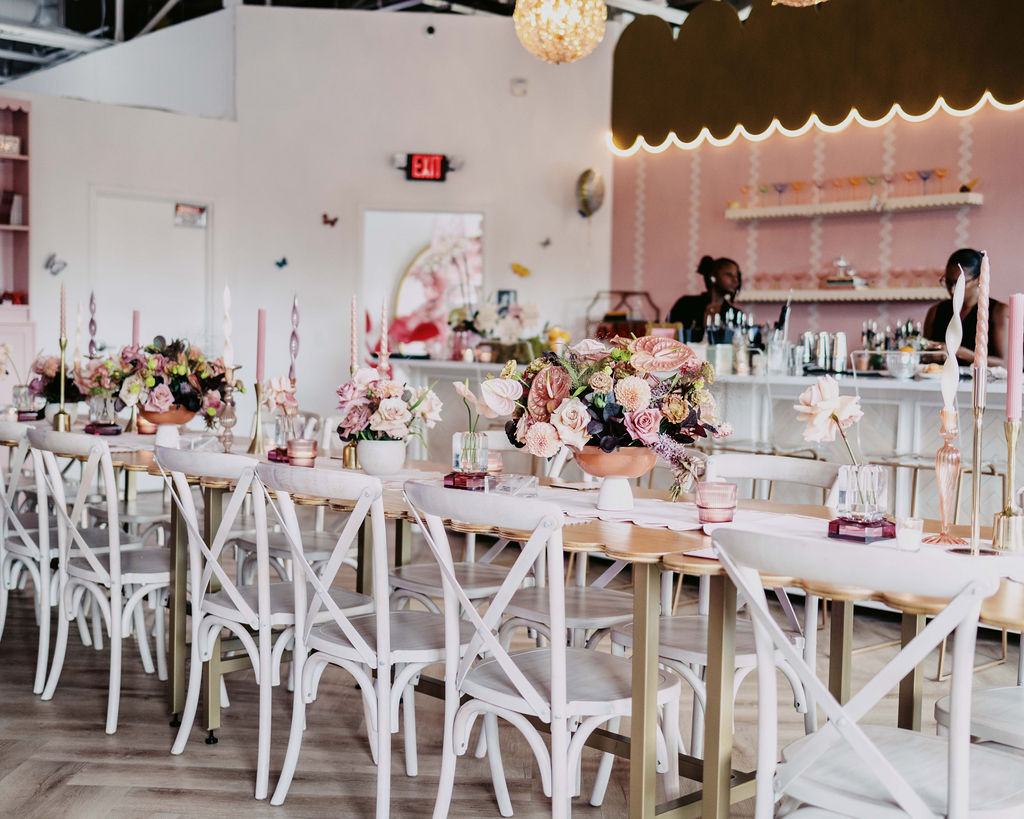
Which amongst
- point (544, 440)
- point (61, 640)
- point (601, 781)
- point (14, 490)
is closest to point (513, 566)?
point (544, 440)

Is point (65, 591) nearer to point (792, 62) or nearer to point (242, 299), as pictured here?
point (242, 299)

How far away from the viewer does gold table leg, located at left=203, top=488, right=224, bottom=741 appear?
10.5 feet

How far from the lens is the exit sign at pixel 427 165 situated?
27.1 feet

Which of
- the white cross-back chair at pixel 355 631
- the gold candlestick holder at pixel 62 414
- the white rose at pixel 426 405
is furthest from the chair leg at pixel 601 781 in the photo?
the gold candlestick holder at pixel 62 414

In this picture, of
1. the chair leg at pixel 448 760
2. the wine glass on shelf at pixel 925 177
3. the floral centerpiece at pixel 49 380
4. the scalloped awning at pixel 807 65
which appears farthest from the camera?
the wine glass on shelf at pixel 925 177

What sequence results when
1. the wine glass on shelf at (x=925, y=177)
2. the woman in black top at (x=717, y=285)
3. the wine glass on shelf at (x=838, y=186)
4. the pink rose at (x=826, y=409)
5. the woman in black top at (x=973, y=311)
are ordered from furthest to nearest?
the wine glass on shelf at (x=838, y=186), the wine glass on shelf at (x=925, y=177), the woman in black top at (x=717, y=285), the woman in black top at (x=973, y=311), the pink rose at (x=826, y=409)

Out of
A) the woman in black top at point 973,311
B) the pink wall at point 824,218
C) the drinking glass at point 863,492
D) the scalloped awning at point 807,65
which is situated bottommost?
the drinking glass at point 863,492

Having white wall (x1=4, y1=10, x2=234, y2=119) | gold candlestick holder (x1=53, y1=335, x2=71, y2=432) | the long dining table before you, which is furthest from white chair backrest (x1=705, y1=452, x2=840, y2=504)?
white wall (x1=4, y1=10, x2=234, y2=119)

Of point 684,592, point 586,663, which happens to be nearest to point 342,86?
point 684,592

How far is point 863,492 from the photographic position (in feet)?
7.75

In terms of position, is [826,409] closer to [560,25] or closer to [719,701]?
[719,701]

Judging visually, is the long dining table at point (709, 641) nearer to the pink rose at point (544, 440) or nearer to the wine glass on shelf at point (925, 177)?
the pink rose at point (544, 440)

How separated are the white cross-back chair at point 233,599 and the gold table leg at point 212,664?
3 centimetres

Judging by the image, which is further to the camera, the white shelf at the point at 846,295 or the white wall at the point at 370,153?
the white wall at the point at 370,153
